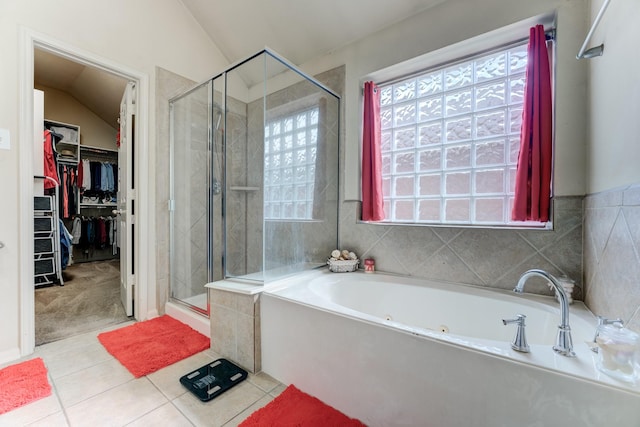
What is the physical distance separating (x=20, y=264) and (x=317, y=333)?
1.99m

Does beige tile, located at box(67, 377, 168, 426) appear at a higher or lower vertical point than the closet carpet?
lower

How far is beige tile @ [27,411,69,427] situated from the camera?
1.18 m

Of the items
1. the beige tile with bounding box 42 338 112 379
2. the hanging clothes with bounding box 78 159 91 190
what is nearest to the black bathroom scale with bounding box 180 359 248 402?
the beige tile with bounding box 42 338 112 379

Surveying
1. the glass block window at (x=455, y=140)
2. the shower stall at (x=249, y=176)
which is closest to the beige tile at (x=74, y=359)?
the shower stall at (x=249, y=176)

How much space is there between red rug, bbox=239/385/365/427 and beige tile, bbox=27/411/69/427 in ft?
2.69

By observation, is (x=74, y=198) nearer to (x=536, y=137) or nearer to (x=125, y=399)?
(x=125, y=399)

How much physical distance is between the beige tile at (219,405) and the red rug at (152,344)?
1.40 ft

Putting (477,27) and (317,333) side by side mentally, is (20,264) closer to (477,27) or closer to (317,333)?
(317,333)

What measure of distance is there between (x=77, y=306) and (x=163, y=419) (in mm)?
2158

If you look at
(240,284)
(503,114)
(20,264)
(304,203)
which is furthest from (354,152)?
(20,264)

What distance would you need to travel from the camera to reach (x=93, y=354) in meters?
1.77

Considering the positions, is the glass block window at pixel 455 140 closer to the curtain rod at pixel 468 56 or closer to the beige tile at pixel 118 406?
the curtain rod at pixel 468 56

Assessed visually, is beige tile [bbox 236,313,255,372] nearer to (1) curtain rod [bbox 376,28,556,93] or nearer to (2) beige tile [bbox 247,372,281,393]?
(2) beige tile [bbox 247,372,281,393]

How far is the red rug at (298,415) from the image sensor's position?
1.18 metres
